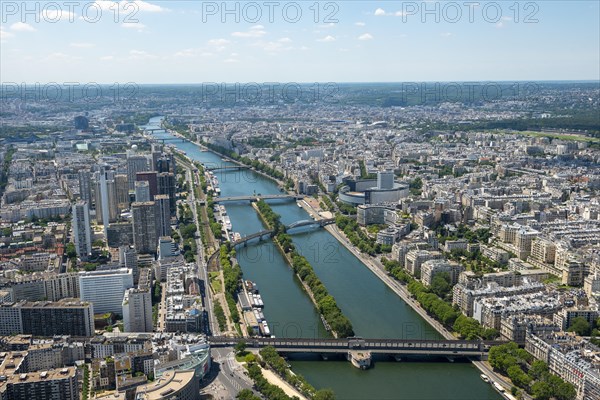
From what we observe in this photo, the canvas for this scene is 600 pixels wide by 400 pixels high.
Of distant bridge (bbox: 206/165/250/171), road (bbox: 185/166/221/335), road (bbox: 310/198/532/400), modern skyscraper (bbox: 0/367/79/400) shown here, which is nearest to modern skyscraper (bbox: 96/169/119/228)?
road (bbox: 185/166/221/335)

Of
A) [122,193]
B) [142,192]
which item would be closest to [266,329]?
[142,192]

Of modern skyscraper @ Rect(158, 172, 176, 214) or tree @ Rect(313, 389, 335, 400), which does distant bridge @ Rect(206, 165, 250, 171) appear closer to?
modern skyscraper @ Rect(158, 172, 176, 214)

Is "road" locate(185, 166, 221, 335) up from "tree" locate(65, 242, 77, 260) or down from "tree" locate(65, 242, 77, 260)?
down

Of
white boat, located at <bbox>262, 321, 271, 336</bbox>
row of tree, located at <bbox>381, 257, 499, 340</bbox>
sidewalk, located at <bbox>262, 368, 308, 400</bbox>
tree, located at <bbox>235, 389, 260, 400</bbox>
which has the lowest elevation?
sidewalk, located at <bbox>262, 368, 308, 400</bbox>

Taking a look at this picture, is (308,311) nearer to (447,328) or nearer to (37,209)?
(447,328)

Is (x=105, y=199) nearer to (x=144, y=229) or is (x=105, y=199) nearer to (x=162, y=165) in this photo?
(x=144, y=229)

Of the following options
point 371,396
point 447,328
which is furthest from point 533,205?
point 371,396
